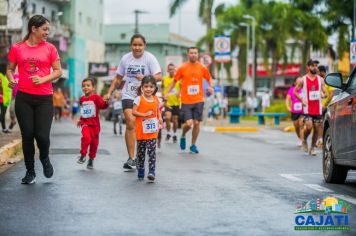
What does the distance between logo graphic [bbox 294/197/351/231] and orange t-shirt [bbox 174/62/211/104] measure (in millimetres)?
7392

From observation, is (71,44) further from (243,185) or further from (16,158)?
(243,185)

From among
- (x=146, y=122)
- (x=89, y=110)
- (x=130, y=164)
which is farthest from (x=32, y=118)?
(x=89, y=110)

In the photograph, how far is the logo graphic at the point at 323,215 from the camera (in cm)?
664

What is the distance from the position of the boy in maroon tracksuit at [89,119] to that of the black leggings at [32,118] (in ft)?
6.88

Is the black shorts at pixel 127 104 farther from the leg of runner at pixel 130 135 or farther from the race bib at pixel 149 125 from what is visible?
the race bib at pixel 149 125

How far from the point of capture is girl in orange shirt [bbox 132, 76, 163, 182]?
33.0 feet

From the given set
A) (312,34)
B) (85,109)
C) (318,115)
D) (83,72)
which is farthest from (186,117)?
(83,72)

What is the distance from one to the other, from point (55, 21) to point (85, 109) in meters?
54.6

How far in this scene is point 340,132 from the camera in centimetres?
967

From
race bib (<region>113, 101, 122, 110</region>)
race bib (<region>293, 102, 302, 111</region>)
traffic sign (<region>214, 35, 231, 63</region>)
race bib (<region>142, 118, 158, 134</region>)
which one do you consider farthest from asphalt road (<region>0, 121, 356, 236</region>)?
traffic sign (<region>214, 35, 231, 63</region>)

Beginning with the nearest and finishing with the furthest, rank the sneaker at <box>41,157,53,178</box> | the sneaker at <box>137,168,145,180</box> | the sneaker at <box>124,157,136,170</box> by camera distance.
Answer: the sneaker at <box>41,157,53,178</box>
the sneaker at <box>137,168,145,180</box>
the sneaker at <box>124,157,136,170</box>

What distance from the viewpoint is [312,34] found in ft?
201

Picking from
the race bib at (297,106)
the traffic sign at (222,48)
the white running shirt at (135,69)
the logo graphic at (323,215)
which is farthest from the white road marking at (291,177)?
the traffic sign at (222,48)

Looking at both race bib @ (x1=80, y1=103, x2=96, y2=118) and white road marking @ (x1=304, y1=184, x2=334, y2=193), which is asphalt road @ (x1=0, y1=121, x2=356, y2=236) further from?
race bib @ (x1=80, y1=103, x2=96, y2=118)
